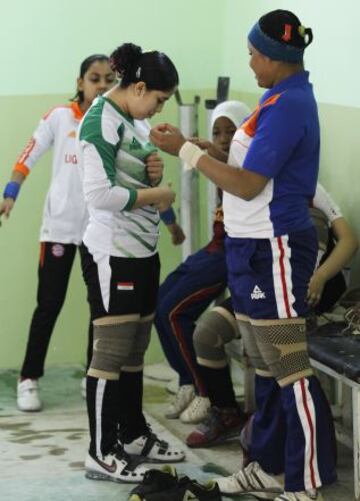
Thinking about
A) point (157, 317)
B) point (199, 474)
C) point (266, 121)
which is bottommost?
point (199, 474)

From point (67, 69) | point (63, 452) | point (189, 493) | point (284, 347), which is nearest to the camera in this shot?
point (284, 347)

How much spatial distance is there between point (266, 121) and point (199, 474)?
1.28 m

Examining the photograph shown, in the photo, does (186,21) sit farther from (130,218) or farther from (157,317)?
(130,218)

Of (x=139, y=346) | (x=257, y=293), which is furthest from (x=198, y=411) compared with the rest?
(x=257, y=293)

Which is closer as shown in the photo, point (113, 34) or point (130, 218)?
point (130, 218)

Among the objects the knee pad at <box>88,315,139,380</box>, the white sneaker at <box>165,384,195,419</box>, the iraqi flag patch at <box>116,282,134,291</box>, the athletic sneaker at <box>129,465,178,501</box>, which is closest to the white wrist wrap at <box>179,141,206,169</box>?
the iraqi flag patch at <box>116,282,134,291</box>

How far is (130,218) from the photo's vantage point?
360cm

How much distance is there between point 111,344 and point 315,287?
0.73m

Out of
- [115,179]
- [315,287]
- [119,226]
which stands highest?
[115,179]

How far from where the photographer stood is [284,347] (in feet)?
10.9

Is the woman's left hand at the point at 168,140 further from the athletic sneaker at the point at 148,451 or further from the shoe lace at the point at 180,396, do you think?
the shoe lace at the point at 180,396

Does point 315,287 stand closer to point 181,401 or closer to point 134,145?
point 134,145

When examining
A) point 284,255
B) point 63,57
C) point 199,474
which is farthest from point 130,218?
point 63,57

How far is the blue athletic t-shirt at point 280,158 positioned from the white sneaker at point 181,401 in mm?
1298
